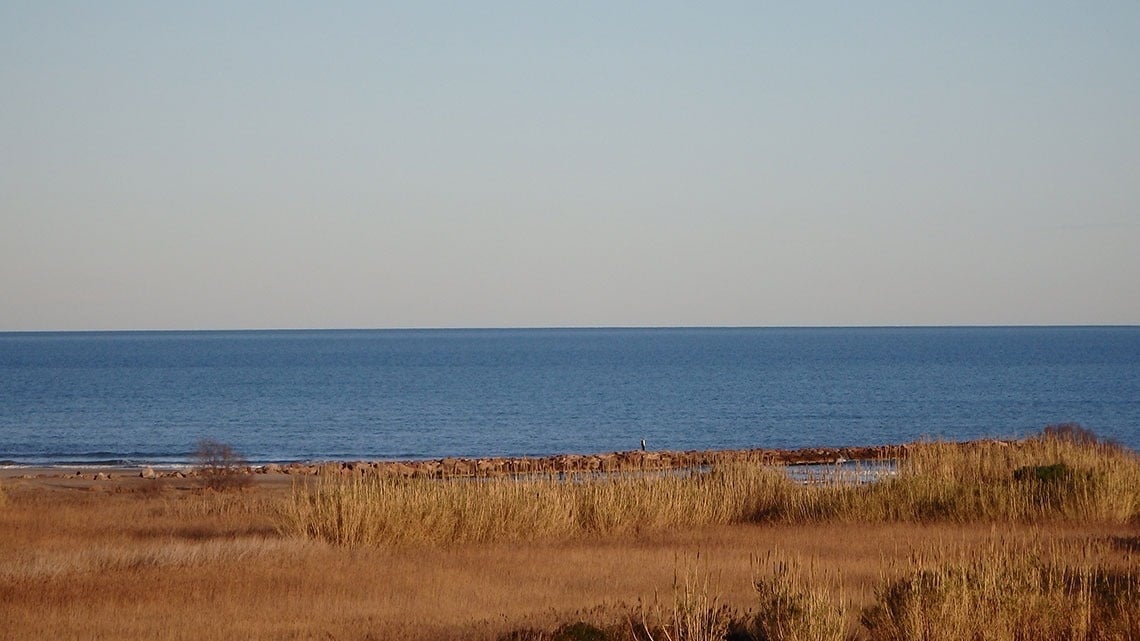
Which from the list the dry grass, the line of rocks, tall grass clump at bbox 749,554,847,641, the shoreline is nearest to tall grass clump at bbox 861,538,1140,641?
the dry grass

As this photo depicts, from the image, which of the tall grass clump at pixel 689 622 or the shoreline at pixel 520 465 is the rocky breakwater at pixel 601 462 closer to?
the shoreline at pixel 520 465

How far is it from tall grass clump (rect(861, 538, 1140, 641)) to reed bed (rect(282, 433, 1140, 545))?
9155 mm

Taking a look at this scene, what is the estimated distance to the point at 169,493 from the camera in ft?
96.2

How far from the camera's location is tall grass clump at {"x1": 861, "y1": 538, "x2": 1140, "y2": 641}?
10.6 meters

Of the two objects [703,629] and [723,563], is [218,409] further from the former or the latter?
[703,629]

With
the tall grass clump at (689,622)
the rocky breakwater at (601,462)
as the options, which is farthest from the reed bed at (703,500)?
the rocky breakwater at (601,462)

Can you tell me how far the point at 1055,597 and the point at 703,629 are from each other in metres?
3.31

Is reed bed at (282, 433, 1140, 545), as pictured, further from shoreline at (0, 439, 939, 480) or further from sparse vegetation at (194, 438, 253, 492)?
shoreline at (0, 439, 939, 480)

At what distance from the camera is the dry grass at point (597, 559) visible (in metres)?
11.3

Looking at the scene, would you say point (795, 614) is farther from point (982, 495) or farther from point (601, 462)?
point (601, 462)

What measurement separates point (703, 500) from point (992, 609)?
1151 centimetres

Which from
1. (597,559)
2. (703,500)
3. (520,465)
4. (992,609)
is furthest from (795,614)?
(520,465)

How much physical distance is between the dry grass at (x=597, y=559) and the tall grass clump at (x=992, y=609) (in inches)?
1.0

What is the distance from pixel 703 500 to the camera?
22234 millimetres
